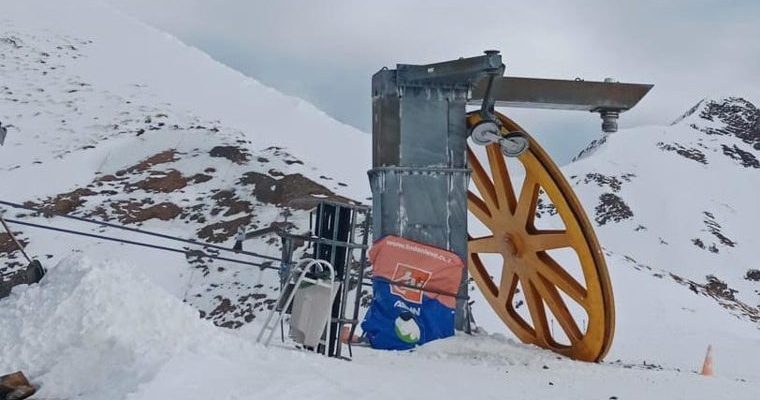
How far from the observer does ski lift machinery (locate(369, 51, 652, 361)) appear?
12422mm

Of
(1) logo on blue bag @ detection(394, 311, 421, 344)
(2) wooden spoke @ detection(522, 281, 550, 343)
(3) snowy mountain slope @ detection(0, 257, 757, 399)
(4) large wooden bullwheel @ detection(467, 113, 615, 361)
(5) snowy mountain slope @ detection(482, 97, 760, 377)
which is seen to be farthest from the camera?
(5) snowy mountain slope @ detection(482, 97, 760, 377)

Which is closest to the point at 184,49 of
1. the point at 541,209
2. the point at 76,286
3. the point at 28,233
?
the point at 541,209

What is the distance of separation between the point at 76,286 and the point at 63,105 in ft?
146

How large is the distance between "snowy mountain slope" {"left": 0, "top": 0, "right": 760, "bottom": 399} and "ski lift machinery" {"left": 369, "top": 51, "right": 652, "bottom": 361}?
118cm

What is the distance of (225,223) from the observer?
29734 millimetres

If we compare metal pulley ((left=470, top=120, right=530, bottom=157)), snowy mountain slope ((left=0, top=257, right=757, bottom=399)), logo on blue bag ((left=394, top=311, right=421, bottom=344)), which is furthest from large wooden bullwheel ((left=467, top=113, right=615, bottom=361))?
snowy mountain slope ((left=0, top=257, right=757, bottom=399))

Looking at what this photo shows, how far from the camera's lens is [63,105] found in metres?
48.3

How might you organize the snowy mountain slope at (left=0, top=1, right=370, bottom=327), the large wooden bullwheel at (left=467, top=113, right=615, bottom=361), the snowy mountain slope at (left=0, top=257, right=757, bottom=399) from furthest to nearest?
the snowy mountain slope at (left=0, top=1, right=370, bottom=327) < the large wooden bullwheel at (left=467, top=113, right=615, bottom=361) < the snowy mountain slope at (left=0, top=257, right=757, bottom=399)

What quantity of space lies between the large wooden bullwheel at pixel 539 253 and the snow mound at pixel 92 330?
664cm

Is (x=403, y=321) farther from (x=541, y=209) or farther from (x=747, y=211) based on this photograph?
(x=747, y=211)

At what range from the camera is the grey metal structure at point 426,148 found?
42.1 feet

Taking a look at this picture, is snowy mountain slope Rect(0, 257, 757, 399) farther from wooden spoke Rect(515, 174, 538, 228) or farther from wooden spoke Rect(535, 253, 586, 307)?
wooden spoke Rect(515, 174, 538, 228)

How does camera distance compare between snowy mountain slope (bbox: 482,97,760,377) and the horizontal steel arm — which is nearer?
the horizontal steel arm

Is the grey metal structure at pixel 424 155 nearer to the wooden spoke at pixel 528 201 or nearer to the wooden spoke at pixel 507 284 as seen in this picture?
the wooden spoke at pixel 528 201
